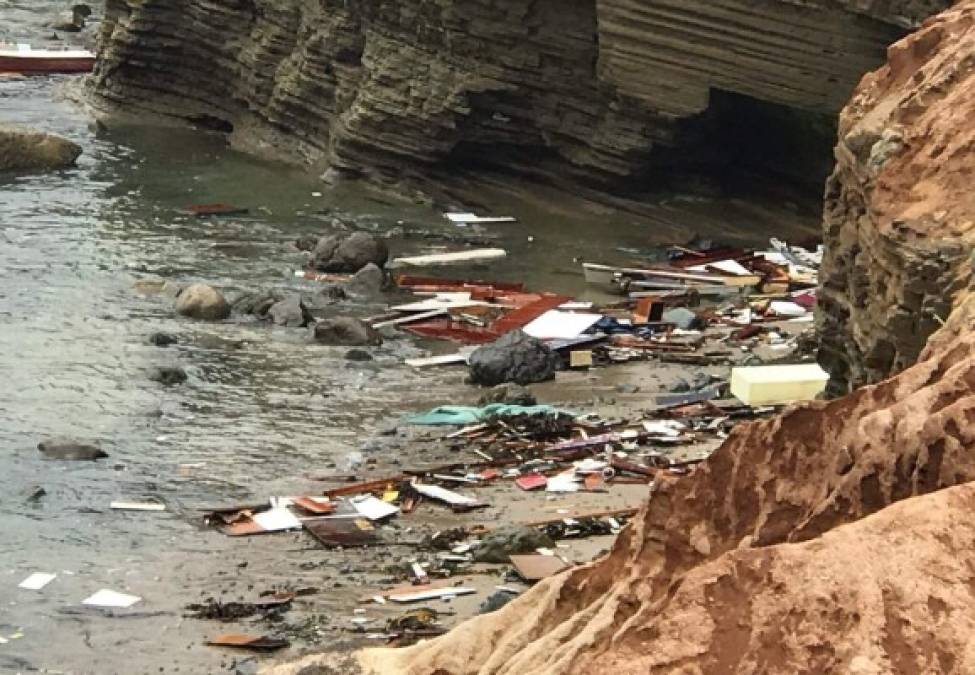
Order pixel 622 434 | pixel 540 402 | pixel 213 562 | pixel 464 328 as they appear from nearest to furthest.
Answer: pixel 213 562, pixel 622 434, pixel 540 402, pixel 464 328

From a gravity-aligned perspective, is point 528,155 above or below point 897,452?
below

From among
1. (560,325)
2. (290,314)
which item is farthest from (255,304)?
(560,325)

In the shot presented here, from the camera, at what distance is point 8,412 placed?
14.9 metres

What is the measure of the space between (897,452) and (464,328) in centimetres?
1382

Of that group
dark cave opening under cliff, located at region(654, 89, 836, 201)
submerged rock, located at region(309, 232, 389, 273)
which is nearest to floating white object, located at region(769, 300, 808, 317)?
dark cave opening under cliff, located at region(654, 89, 836, 201)

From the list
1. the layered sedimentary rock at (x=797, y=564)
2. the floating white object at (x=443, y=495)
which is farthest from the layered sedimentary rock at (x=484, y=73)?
the layered sedimentary rock at (x=797, y=564)

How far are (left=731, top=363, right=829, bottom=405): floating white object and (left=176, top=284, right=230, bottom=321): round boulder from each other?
718 cm

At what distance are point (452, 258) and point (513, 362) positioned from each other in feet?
19.7

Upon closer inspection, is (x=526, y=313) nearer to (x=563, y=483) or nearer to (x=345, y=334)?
(x=345, y=334)

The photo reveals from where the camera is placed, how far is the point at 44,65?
A: 1379 inches

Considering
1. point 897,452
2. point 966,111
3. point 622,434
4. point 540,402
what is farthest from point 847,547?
point 540,402

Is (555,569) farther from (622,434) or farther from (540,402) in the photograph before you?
(540,402)

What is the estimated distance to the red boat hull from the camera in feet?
115

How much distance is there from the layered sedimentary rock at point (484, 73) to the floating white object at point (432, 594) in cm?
1018
